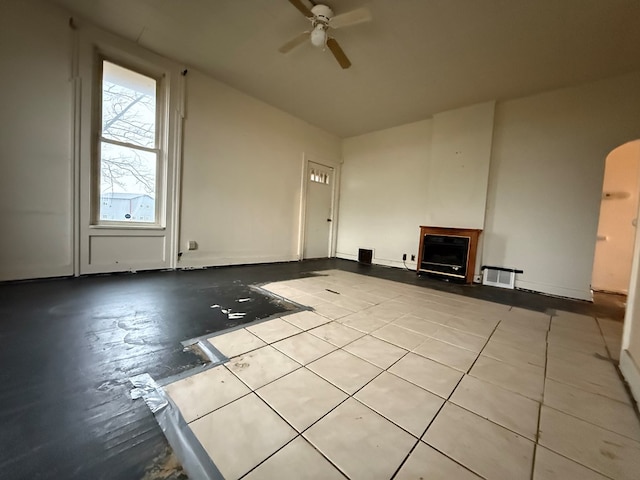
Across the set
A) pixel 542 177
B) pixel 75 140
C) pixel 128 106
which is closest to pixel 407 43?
pixel 542 177

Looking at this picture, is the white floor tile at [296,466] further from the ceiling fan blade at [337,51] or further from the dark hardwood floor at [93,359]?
the ceiling fan blade at [337,51]

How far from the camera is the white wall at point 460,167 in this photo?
155 inches

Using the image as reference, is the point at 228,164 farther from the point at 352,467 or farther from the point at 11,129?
the point at 352,467

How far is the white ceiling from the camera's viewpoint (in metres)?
2.34

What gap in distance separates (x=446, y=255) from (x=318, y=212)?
281cm

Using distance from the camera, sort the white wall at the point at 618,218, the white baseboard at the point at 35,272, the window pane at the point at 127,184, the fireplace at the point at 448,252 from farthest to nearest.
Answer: the fireplace at the point at 448,252
the white wall at the point at 618,218
the window pane at the point at 127,184
the white baseboard at the point at 35,272

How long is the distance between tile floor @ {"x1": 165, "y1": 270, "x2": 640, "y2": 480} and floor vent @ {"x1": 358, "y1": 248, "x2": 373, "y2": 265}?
11.4ft

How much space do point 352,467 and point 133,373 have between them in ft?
3.69

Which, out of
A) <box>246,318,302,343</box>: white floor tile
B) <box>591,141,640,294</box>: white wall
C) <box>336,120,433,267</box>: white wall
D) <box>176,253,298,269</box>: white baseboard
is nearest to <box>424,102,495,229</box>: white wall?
<box>336,120,433,267</box>: white wall

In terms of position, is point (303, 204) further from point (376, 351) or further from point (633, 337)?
point (633, 337)

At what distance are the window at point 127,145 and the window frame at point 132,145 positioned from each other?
0.02 m

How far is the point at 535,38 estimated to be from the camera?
258 centimetres

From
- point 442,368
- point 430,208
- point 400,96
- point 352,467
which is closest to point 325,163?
point 400,96

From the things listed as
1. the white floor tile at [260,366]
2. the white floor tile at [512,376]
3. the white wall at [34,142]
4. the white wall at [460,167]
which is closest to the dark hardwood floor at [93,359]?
the white floor tile at [260,366]
